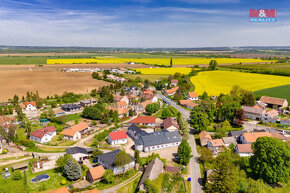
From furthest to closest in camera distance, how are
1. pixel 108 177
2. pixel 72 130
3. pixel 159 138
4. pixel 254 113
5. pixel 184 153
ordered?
pixel 254 113, pixel 72 130, pixel 159 138, pixel 184 153, pixel 108 177

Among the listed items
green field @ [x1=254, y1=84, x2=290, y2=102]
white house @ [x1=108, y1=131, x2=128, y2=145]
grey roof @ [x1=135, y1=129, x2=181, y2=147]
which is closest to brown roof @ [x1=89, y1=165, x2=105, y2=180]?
grey roof @ [x1=135, y1=129, x2=181, y2=147]

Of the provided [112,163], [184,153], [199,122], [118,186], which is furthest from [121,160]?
[199,122]

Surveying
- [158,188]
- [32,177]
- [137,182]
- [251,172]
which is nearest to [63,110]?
[32,177]

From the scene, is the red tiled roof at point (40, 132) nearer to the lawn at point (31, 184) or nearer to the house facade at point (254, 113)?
the lawn at point (31, 184)

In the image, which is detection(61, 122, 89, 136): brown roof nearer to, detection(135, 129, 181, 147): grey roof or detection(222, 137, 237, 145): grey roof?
detection(135, 129, 181, 147): grey roof

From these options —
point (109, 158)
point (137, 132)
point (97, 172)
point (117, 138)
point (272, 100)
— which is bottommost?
point (97, 172)

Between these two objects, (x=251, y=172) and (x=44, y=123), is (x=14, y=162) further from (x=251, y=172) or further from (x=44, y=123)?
(x=251, y=172)

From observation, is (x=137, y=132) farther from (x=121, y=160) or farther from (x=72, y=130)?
(x=72, y=130)
